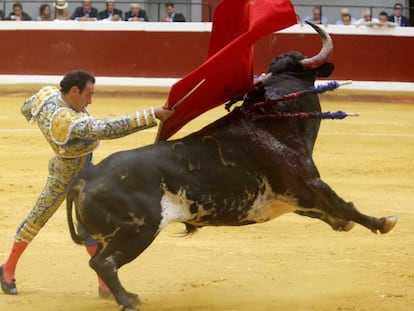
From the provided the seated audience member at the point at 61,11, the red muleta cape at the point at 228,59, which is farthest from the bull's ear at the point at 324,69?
the seated audience member at the point at 61,11

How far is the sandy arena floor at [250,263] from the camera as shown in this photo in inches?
215

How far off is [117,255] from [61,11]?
11.0 meters

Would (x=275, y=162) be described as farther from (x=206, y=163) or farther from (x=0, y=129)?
(x=0, y=129)

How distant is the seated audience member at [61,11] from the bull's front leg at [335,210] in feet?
35.3

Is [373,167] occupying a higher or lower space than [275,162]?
lower

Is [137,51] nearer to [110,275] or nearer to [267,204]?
[267,204]

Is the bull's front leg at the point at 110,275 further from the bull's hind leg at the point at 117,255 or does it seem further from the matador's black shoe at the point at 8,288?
the matador's black shoe at the point at 8,288

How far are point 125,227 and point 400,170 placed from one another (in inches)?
213

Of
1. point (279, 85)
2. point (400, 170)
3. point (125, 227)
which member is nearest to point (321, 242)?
point (279, 85)

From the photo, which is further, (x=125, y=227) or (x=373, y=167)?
(x=373, y=167)

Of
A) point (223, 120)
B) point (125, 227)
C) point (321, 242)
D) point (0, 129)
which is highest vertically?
point (223, 120)

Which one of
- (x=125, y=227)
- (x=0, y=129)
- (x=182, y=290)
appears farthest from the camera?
(x=0, y=129)

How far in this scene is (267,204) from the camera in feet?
16.8

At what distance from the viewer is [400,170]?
973 cm
